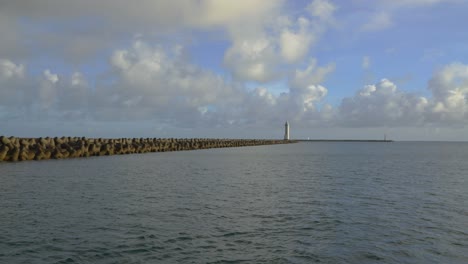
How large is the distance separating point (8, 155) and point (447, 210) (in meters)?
31.6

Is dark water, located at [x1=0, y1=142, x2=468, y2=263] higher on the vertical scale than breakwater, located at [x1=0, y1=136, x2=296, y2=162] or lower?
lower

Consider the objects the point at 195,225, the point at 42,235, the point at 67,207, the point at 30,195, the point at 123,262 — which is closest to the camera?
the point at 123,262

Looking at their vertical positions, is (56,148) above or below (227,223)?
above

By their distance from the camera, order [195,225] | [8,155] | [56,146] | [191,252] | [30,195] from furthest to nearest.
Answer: [56,146]
[8,155]
[30,195]
[195,225]
[191,252]

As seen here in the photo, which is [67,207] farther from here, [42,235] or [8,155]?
[8,155]

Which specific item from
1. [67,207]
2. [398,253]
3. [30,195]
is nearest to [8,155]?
[30,195]

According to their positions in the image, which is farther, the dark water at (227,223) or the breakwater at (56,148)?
the breakwater at (56,148)

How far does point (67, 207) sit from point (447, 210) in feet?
42.8

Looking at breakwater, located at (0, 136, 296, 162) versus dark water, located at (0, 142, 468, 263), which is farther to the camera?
breakwater, located at (0, 136, 296, 162)

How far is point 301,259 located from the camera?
28.0 feet

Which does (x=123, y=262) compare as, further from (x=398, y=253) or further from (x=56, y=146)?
(x=56, y=146)

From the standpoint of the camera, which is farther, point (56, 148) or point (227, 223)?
point (56, 148)

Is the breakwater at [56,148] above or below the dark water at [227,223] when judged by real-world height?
above

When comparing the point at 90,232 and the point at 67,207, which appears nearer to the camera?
the point at 90,232
